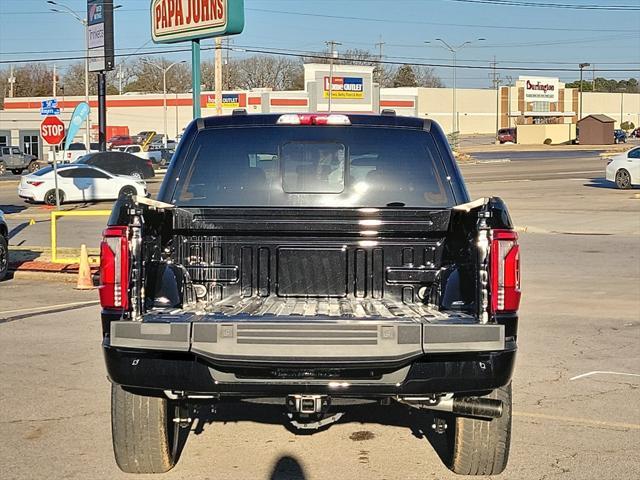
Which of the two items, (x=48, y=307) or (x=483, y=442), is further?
(x=48, y=307)

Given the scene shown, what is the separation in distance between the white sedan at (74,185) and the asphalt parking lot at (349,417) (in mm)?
20184

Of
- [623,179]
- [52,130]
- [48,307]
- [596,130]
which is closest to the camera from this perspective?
[48,307]

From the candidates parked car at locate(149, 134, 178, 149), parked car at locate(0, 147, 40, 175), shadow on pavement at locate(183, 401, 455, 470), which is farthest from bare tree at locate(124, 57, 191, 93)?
shadow on pavement at locate(183, 401, 455, 470)

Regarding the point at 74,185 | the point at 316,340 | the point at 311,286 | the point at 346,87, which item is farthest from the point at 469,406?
the point at 346,87

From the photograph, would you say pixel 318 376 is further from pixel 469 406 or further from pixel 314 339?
pixel 469 406

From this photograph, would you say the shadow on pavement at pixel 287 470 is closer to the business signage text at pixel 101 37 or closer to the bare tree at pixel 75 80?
the business signage text at pixel 101 37

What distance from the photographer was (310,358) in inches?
181

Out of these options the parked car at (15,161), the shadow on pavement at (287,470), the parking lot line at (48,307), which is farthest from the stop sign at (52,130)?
the parked car at (15,161)

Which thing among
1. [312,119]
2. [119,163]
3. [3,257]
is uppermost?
[119,163]

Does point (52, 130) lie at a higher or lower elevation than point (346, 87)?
lower

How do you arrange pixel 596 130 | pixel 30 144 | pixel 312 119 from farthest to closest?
pixel 596 130, pixel 30 144, pixel 312 119

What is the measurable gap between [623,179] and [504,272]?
33462 mm

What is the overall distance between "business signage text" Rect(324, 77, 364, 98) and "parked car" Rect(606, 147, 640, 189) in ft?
188

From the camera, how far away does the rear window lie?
6207 millimetres
